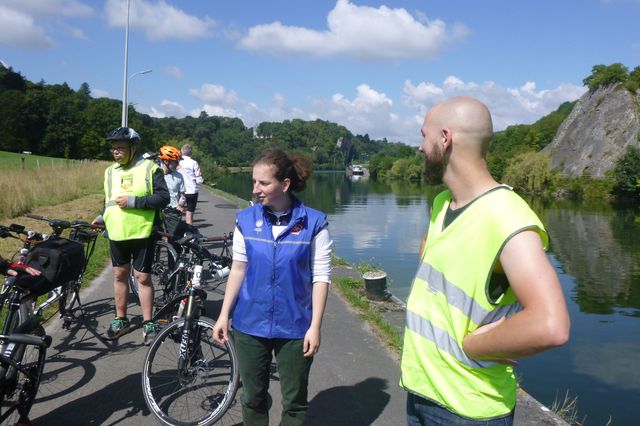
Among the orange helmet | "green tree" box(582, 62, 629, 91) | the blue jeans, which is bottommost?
the blue jeans

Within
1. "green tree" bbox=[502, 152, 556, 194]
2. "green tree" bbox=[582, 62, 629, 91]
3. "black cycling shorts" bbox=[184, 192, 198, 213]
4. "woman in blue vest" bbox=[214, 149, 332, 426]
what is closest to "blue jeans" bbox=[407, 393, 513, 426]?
"woman in blue vest" bbox=[214, 149, 332, 426]

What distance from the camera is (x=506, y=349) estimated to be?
5.20ft

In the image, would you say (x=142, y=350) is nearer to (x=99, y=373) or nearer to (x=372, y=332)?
(x=99, y=373)

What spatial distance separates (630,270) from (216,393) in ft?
63.0

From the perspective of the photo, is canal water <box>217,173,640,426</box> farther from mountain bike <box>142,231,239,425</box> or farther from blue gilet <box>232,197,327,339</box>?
blue gilet <box>232,197,327,339</box>

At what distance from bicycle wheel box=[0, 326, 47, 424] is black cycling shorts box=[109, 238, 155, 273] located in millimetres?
1348

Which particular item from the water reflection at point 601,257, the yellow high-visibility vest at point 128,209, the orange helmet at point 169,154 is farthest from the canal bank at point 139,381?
the water reflection at point 601,257

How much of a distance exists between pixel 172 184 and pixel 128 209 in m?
4.15

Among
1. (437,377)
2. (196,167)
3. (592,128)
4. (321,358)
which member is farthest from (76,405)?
(592,128)

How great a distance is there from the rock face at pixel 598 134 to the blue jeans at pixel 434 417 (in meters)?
65.2

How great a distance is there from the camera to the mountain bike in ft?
12.1

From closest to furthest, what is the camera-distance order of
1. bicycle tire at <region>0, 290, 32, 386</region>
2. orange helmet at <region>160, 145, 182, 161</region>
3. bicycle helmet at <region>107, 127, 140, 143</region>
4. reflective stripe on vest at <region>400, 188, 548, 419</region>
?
reflective stripe on vest at <region>400, 188, 548, 419</region> → bicycle tire at <region>0, 290, 32, 386</region> → bicycle helmet at <region>107, 127, 140, 143</region> → orange helmet at <region>160, 145, 182, 161</region>

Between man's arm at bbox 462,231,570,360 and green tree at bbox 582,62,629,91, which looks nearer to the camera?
man's arm at bbox 462,231,570,360

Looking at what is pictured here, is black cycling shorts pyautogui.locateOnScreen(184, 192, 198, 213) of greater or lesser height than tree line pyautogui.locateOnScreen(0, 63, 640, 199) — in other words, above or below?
below
